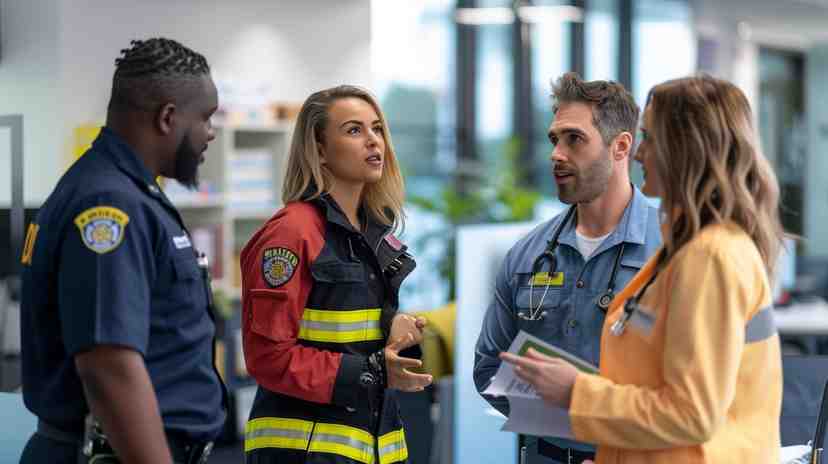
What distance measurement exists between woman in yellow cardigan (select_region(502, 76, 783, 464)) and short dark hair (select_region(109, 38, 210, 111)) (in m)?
0.77

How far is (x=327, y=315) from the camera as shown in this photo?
2.19 m

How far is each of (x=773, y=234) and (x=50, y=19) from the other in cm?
212

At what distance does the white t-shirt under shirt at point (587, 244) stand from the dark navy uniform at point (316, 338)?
482 mm

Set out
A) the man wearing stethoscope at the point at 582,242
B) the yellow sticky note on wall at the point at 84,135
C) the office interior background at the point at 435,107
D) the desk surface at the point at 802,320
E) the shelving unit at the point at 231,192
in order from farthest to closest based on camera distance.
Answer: the desk surface at the point at 802,320 < the shelving unit at the point at 231,192 < the yellow sticky note on wall at the point at 84,135 < the office interior background at the point at 435,107 < the man wearing stethoscope at the point at 582,242

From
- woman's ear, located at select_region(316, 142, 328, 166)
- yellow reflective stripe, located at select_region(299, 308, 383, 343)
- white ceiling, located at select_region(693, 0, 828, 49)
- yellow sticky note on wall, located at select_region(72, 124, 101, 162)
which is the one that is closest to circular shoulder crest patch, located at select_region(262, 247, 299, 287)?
yellow reflective stripe, located at select_region(299, 308, 383, 343)

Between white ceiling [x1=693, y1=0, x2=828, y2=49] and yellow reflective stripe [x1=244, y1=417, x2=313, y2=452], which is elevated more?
white ceiling [x1=693, y1=0, x2=828, y2=49]

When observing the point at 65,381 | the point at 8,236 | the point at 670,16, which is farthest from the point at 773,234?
the point at 670,16

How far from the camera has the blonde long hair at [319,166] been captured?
231cm

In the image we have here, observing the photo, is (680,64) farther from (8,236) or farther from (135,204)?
(135,204)

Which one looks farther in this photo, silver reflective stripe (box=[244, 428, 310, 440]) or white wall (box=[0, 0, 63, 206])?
white wall (box=[0, 0, 63, 206])

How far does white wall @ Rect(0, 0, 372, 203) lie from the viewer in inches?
112

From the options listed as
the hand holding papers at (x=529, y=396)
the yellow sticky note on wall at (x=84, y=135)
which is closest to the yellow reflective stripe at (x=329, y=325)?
the hand holding papers at (x=529, y=396)

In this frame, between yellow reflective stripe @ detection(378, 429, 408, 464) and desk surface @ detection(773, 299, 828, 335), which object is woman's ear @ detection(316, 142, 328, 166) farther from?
desk surface @ detection(773, 299, 828, 335)

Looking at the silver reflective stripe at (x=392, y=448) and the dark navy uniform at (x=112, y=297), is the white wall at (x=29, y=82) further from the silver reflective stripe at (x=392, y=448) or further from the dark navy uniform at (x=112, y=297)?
the silver reflective stripe at (x=392, y=448)
